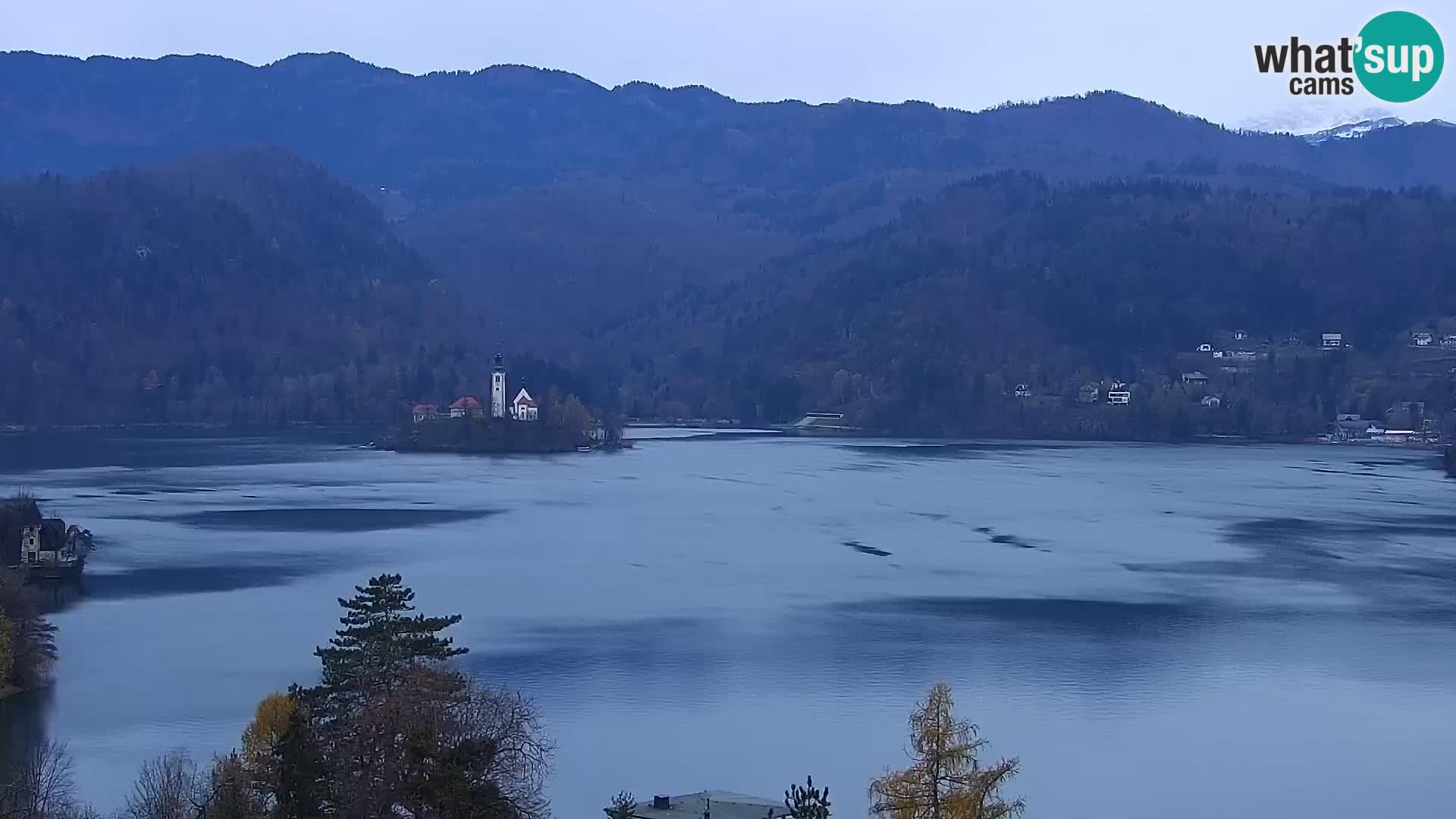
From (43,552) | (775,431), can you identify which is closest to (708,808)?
(43,552)

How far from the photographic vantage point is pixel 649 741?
12.2 metres

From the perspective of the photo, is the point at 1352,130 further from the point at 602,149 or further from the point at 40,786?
the point at 40,786

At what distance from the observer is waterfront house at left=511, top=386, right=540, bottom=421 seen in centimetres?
4700

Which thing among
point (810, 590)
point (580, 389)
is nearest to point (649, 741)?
point (810, 590)

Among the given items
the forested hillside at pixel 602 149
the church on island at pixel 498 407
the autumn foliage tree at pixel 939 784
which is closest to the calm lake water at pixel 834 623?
the autumn foliage tree at pixel 939 784

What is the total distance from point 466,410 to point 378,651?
3826 centimetres

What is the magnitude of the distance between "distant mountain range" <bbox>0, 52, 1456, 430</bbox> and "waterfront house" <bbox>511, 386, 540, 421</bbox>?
6.94m

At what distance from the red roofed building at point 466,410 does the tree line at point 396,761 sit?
121ft

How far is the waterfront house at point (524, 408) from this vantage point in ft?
154

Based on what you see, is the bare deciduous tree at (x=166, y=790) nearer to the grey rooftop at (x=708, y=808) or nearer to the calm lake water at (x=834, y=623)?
the calm lake water at (x=834, y=623)

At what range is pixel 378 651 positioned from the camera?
888 cm

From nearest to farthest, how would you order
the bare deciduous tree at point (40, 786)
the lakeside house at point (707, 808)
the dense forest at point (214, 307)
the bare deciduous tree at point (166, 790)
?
the bare deciduous tree at point (40, 786), the bare deciduous tree at point (166, 790), the lakeside house at point (707, 808), the dense forest at point (214, 307)

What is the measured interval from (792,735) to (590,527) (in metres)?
13.4

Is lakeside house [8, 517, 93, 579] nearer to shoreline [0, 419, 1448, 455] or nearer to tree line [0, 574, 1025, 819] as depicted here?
tree line [0, 574, 1025, 819]
